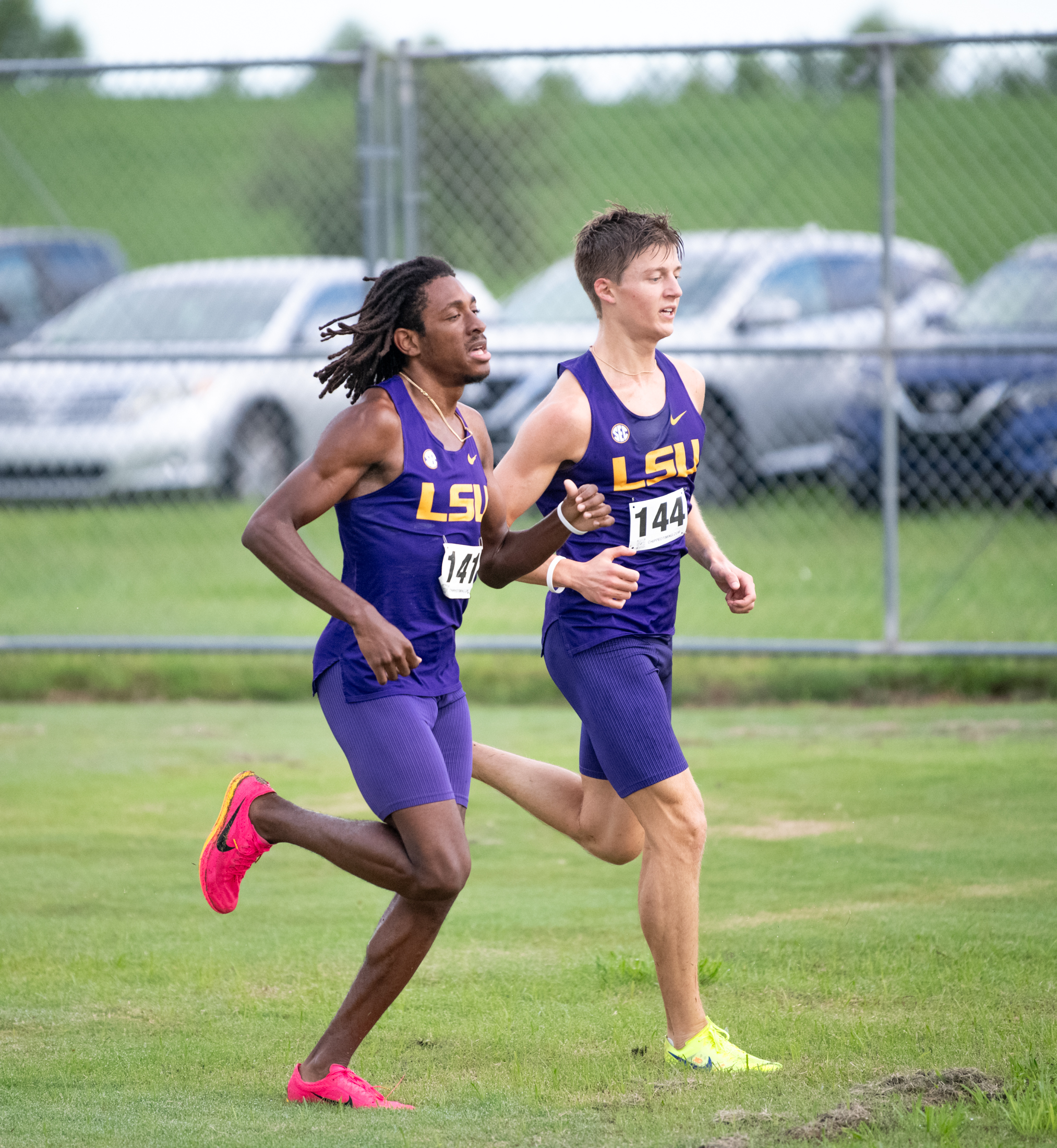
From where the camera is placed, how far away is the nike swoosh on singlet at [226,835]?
407cm

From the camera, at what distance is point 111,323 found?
10.3 meters

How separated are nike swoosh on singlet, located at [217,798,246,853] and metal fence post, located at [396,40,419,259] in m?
4.84

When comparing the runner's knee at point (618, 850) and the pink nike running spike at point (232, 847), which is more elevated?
the pink nike running spike at point (232, 847)

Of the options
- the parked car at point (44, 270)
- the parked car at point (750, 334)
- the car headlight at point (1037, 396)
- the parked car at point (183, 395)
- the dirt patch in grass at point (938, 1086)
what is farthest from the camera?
the parked car at point (44, 270)

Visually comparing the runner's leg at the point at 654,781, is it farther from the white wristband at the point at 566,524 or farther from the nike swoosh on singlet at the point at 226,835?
the nike swoosh on singlet at the point at 226,835

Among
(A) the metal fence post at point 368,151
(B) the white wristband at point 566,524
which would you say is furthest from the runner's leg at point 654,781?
(A) the metal fence post at point 368,151

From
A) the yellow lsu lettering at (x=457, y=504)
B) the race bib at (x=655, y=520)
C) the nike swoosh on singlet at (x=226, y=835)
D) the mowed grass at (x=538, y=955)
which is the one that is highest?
the yellow lsu lettering at (x=457, y=504)

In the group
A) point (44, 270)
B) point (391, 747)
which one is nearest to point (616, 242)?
point (391, 747)

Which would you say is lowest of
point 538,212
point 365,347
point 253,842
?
point 253,842

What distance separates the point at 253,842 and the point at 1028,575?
702cm

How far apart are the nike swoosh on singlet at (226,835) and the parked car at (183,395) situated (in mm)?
5564

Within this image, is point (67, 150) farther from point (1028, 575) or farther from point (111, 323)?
point (1028, 575)

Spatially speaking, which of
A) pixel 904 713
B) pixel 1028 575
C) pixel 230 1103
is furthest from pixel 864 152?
pixel 230 1103

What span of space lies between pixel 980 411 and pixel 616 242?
5.89 m
